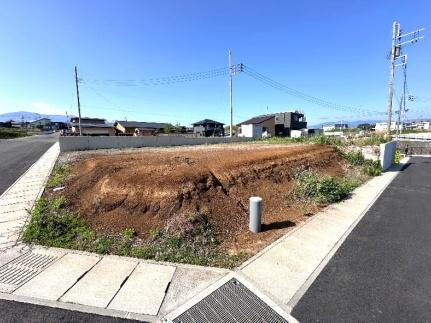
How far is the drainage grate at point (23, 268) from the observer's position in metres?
3.92

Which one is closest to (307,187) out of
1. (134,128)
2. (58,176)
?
(58,176)

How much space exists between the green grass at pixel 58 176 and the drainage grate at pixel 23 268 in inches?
199

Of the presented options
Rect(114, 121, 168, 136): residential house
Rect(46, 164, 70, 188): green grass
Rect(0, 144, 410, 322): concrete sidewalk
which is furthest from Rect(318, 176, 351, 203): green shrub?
Rect(114, 121, 168, 136): residential house

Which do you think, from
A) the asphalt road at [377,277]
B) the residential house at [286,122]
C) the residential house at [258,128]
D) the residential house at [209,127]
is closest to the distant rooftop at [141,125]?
the residential house at [209,127]

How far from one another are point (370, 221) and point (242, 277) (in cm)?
459

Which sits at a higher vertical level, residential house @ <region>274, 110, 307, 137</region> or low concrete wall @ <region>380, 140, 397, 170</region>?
residential house @ <region>274, 110, 307, 137</region>

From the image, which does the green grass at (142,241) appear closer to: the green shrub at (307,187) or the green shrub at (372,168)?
the green shrub at (307,187)

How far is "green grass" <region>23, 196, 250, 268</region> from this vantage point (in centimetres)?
468

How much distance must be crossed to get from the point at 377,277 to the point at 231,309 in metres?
2.62

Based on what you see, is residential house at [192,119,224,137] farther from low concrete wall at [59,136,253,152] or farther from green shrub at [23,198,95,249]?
green shrub at [23,198,95,249]

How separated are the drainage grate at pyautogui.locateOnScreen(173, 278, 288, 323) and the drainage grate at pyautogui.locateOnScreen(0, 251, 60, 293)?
274 cm

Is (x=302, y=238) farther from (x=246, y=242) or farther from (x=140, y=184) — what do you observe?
(x=140, y=184)

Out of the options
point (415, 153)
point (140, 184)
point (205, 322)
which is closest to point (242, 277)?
point (205, 322)

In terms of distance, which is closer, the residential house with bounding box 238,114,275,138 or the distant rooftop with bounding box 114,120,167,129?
the residential house with bounding box 238,114,275,138
